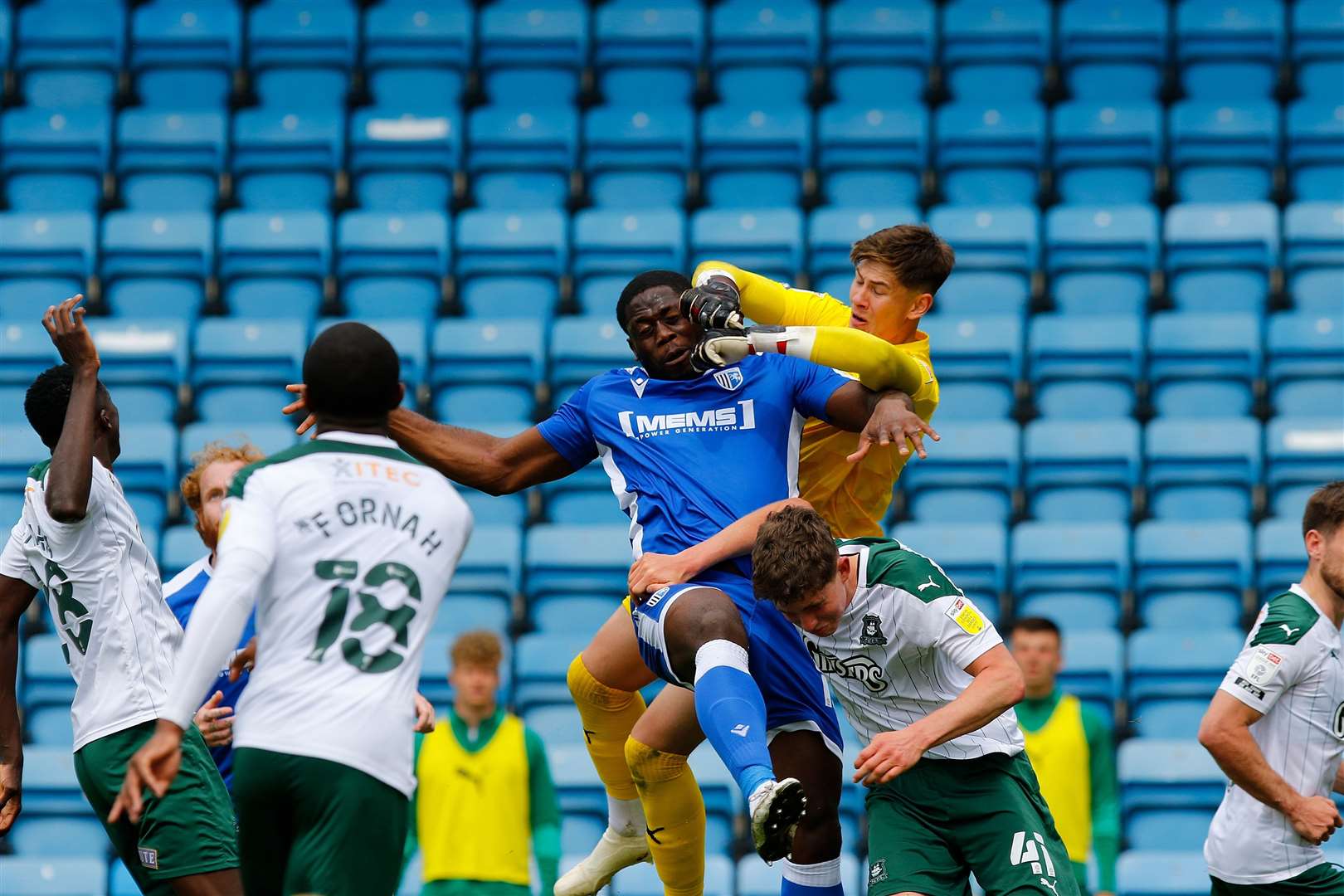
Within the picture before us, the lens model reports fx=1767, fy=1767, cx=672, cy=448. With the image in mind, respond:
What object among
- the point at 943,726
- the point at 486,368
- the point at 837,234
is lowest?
the point at 943,726

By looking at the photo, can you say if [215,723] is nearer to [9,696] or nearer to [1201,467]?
[9,696]

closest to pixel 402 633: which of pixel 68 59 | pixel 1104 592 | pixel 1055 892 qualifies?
pixel 1055 892

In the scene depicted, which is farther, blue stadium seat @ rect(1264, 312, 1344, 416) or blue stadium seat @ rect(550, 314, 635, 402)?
blue stadium seat @ rect(550, 314, 635, 402)

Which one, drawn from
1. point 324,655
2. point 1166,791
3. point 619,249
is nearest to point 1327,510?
point 324,655

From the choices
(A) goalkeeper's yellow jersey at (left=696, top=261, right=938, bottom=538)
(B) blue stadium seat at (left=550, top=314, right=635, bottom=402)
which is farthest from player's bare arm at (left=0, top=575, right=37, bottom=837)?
(B) blue stadium seat at (left=550, top=314, right=635, bottom=402)

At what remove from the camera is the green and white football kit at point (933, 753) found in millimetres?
5660

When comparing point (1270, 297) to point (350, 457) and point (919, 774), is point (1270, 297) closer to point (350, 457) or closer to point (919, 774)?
point (919, 774)

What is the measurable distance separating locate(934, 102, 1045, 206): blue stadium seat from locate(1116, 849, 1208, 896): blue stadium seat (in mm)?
5659

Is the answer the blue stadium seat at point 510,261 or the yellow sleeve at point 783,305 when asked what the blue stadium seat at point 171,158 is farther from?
the yellow sleeve at point 783,305

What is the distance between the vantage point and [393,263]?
12.7 m

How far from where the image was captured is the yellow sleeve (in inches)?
258

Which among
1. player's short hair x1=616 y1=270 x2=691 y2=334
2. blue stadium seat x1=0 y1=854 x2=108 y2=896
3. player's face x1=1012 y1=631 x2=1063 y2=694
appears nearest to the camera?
player's short hair x1=616 y1=270 x2=691 y2=334

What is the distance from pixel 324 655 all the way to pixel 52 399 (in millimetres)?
1730

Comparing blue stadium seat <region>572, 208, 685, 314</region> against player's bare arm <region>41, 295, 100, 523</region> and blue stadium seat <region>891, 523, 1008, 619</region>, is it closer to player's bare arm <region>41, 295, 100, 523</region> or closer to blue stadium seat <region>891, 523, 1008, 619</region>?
blue stadium seat <region>891, 523, 1008, 619</region>
